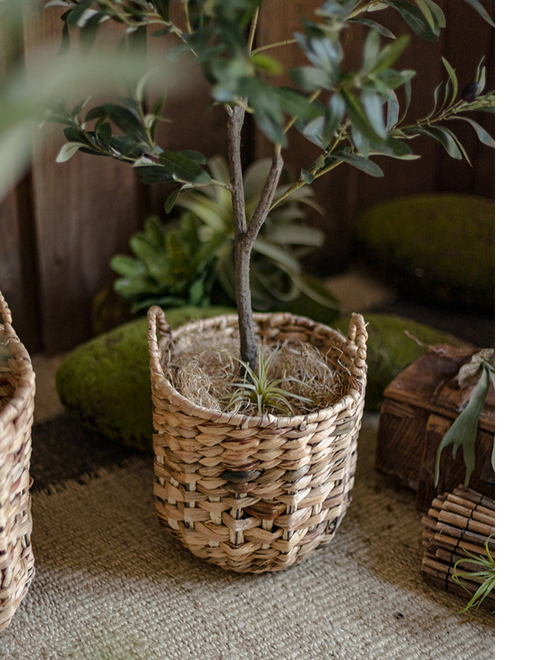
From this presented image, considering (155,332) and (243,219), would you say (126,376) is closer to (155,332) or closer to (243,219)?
(155,332)

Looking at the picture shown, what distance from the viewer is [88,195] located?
1.73 metres

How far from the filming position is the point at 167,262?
1724 millimetres

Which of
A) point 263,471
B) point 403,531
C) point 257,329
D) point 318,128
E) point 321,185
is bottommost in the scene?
point 403,531

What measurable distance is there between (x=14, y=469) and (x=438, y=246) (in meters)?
1.58

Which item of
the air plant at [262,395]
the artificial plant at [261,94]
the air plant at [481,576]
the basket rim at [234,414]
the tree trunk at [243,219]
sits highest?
the artificial plant at [261,94]

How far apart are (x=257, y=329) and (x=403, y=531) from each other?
0.49 meters

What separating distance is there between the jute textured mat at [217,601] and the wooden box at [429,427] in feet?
0.31

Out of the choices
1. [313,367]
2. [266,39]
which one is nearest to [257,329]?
[313,367]

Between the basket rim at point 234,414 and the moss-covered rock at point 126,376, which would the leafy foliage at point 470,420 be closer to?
the basket rim at point 234,414

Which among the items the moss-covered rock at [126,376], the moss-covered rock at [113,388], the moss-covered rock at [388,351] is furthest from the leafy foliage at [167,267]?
the moss-covered rock at [388,351]

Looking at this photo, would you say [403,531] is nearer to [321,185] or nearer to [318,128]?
[318,128]

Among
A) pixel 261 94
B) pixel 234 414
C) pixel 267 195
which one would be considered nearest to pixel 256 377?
pixel 234 414

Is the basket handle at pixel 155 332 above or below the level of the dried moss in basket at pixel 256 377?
above

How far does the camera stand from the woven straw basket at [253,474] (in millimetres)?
930
